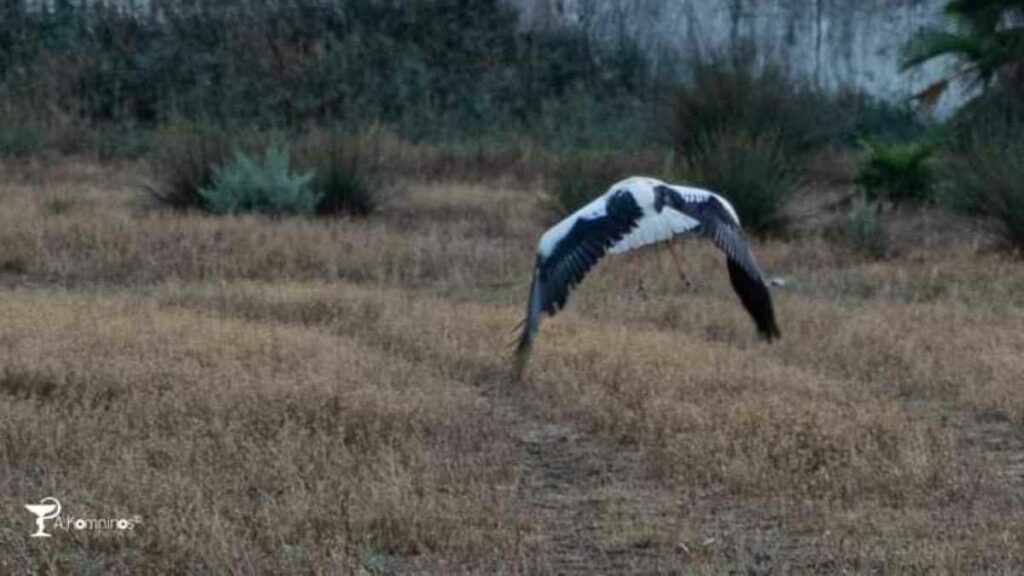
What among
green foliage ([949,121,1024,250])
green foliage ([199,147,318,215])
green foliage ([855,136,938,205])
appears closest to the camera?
green foliage ([949,121,1024,250])

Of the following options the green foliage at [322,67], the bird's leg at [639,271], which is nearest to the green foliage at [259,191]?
the bird's leg at [639,271]

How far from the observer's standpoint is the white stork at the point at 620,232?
10.4 meters

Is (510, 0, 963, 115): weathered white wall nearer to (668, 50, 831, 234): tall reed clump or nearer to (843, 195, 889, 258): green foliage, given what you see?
(668, 50, 831, 234): tall reed clump

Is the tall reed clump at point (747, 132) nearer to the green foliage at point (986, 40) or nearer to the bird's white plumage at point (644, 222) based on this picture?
the green foliage at point (986, 40)

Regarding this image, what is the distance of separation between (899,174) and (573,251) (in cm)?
1075

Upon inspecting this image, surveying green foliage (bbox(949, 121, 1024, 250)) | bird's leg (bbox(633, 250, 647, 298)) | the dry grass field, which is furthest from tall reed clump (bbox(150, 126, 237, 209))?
green foliage (bbox(949, 121, 1024, 250))

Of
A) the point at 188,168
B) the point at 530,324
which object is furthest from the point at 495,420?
the point at 188,168

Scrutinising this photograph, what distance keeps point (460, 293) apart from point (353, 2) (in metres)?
14.3

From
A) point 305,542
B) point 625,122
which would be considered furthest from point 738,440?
point 625,122

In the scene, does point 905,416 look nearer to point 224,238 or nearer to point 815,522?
point 815,522

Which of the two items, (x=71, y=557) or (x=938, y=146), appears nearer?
(x=71, y=557)

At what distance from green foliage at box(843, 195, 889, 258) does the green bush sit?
0.73 metres

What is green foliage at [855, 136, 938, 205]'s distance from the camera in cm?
2041

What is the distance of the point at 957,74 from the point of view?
69.9 ft
